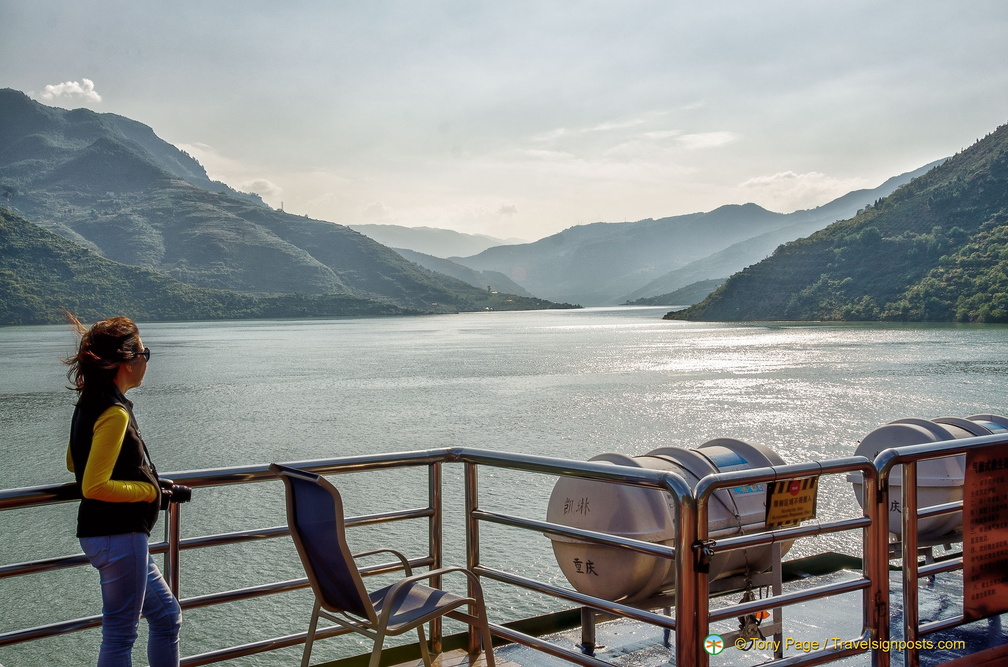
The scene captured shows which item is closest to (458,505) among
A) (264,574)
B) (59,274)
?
(264,574)

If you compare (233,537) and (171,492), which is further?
(233,537)

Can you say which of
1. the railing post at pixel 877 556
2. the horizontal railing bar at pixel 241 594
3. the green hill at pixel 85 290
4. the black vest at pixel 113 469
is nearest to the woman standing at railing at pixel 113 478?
the black vest at pixel 113 469

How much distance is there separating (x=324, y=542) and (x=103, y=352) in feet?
3.42

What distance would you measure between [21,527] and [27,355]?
6305 centimetres

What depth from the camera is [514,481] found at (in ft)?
63.3

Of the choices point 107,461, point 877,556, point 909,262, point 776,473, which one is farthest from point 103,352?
point 909,262

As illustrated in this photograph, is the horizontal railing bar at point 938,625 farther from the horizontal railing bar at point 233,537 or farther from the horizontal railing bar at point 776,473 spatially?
the horizontal railing bar at point 233,537

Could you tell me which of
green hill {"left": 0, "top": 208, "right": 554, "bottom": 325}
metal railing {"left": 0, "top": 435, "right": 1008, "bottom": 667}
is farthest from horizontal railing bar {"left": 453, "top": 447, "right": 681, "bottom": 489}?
green hill {"left": 0, "top": 208, "right": 554, "bottom": 325}

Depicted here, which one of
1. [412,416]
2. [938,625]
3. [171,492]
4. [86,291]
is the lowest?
[412,416]

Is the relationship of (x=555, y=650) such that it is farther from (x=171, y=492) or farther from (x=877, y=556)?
(x=171, y=492)

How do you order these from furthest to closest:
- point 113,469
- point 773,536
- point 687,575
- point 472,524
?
1. point 472,524
2. point 773,536
3. point 113,469
4. point 687,575

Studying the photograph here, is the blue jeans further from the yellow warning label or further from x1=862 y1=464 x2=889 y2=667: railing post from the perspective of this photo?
x1=862 y1=464 x2=889 y2=667: railing post

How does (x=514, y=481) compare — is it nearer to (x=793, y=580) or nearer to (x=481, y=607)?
(x=793, y=580)

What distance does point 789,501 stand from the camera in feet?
12.1
